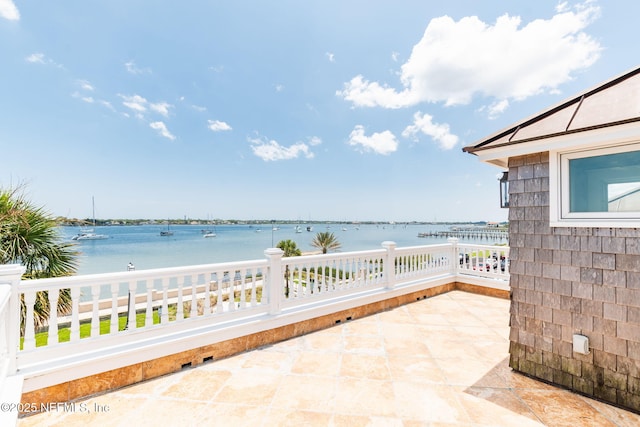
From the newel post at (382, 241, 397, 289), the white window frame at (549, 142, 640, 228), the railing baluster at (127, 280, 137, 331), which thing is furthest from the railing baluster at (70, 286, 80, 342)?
the white window frame at (549, 142, 640, 228)

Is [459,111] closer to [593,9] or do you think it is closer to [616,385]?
[593,9]

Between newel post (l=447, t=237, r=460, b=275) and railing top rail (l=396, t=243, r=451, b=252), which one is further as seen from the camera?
newel post (l=447, t=237, r=460, b=275)

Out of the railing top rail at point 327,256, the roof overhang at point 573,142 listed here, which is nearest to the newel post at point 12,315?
the railing top rail at point 327,256

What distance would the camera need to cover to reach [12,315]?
2070 mm

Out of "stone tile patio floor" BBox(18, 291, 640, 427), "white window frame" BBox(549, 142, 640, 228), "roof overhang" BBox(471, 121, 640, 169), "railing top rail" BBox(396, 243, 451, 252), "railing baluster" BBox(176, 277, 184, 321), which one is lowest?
"stone tile patio floor" BBox(18, 291, 640, 427)

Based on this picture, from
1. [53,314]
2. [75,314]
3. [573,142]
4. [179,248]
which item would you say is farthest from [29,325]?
[179,248]

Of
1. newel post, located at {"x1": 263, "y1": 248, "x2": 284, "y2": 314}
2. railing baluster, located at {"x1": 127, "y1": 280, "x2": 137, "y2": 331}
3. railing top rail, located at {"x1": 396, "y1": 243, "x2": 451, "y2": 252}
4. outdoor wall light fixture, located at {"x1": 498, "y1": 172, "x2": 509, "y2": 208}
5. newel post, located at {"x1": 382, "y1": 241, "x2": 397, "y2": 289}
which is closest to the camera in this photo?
railing baluster, located at {"x1": 127, "y1": 280, "x2": 137, "y2": 331}

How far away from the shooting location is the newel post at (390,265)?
4.91m

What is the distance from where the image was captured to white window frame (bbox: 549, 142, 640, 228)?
2.24 meters

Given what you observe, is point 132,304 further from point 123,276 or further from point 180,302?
point 180,302

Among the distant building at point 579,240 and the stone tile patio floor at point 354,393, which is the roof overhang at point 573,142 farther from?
the stone tile patio floor at point 354,393

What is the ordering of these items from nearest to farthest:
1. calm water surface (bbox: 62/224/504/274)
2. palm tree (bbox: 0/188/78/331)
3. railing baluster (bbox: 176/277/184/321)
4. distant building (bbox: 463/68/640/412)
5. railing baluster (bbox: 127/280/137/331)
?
distant building (bbox: 463/68/640/412), railing baluster (bbox: 127/280/137/331), railing baluster (bbox: 176/277/184/321), palm tree (bbox: 0/188/78/331), calm water surface (bbox: 62/224/504/274)

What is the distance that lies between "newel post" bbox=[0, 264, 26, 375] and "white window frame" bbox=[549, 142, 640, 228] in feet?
15.6

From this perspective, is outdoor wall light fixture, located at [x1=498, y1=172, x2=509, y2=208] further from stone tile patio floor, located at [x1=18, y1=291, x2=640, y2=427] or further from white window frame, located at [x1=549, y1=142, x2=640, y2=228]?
stone tile patio floor, located at [x1=18, y1=291, x2=640, y2=427]
